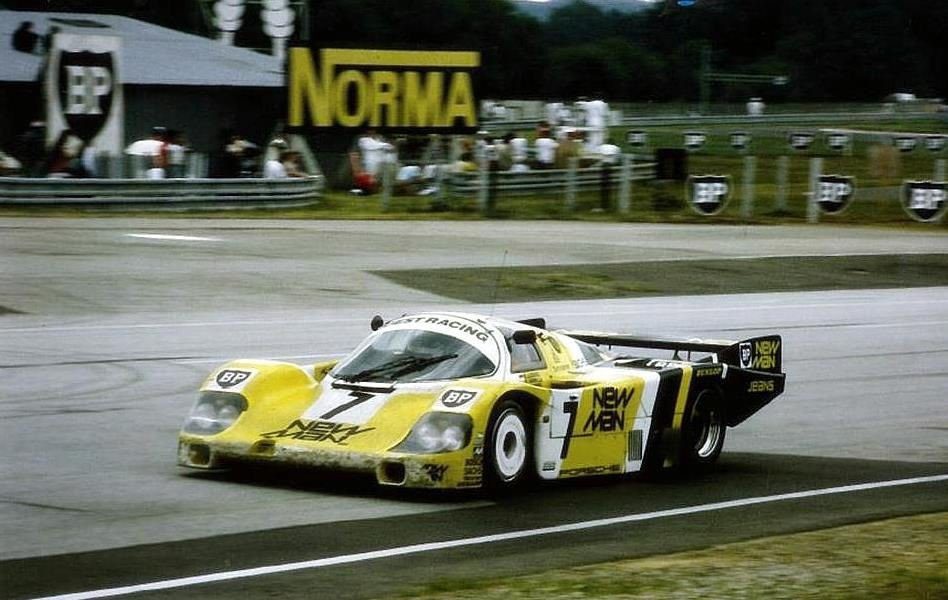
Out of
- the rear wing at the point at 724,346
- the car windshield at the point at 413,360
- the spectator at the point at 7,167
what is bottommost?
the rear wing at the point at 724,346

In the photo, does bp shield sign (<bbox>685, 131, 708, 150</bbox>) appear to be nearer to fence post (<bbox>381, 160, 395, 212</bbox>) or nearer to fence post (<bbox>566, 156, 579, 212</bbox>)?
fence post (<bbox>566, 156, 579, 212</bbox>)

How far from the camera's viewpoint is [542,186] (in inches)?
1479

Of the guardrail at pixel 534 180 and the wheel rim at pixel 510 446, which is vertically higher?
the guardrail at pixel 534 180

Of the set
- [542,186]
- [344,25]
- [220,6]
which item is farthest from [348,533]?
[344,25]

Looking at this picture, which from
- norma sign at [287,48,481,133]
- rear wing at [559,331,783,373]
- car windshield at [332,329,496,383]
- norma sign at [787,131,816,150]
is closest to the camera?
car windshield at [332,329,496,383]

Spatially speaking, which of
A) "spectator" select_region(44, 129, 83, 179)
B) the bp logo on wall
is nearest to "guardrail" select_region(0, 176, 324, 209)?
"spectator" select_region(44, 129, 83, 179)

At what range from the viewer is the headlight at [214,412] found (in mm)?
9172

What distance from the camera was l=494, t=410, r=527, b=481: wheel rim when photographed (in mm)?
8969

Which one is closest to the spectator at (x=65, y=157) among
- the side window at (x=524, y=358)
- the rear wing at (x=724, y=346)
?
the rear wing at (x=724, y=346)

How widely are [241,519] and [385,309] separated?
1088 centimetres

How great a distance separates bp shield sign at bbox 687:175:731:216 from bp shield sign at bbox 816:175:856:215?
231cm

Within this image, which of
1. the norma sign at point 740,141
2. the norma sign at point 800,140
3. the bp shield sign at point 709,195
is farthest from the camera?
the norma sign at point 740,141

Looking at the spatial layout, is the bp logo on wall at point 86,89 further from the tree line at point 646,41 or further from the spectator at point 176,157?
the tree line at point 646,41

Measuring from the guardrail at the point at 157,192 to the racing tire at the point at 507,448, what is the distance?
2105cm
